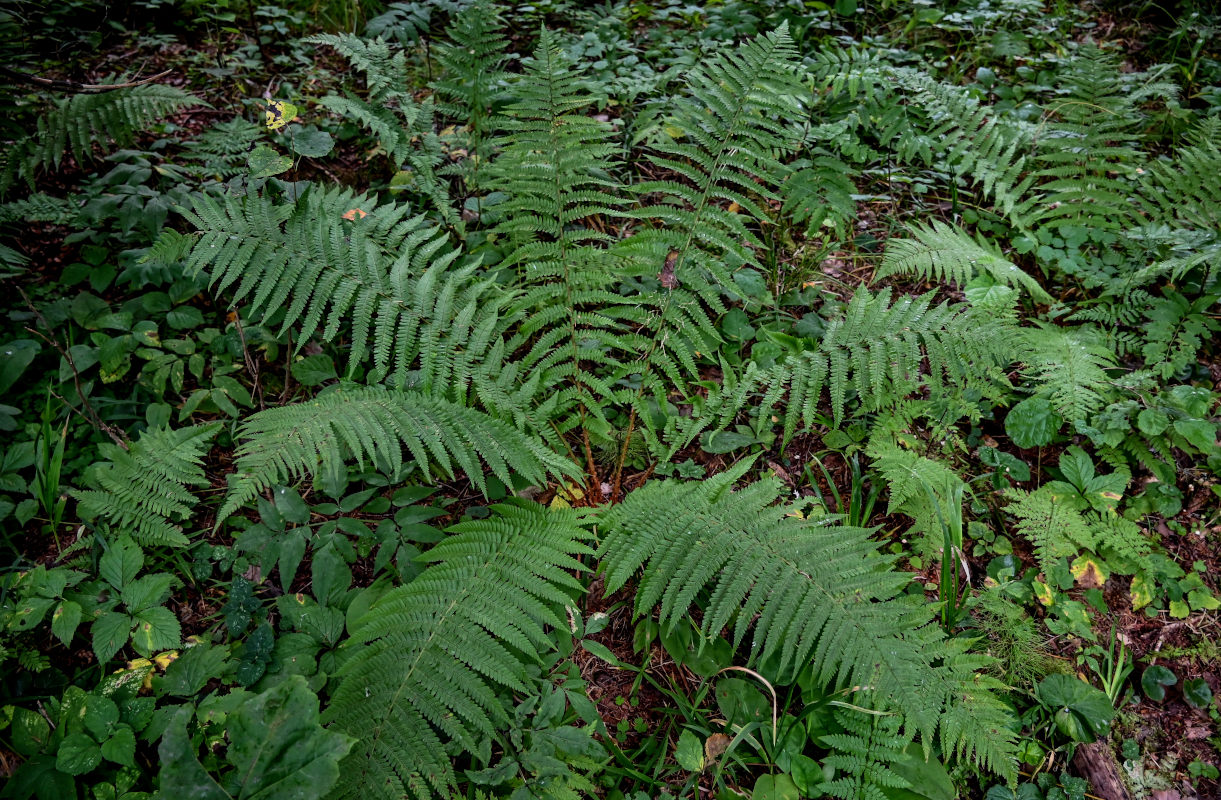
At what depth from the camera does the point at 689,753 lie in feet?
6.36

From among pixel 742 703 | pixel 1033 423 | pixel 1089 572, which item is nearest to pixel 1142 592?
pixel 1089 572

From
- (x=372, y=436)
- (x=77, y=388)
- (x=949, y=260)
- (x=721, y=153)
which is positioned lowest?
(x=77, y=388)

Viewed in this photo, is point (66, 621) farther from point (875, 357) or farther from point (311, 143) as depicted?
point (875, 357)

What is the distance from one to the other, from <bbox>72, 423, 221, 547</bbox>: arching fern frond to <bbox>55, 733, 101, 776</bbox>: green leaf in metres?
0.61

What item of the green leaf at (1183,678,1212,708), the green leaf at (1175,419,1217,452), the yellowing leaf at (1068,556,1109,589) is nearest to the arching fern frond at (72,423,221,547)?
the yellowing leaf at (1068,556,1109,589)

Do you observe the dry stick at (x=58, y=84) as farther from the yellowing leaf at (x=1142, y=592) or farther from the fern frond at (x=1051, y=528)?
the yellowing leaf at (x=1142, y=592)

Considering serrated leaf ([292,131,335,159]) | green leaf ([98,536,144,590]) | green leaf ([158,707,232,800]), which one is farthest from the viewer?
serrated leaf ([292,131,335,159])

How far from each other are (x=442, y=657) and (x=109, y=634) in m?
1.11

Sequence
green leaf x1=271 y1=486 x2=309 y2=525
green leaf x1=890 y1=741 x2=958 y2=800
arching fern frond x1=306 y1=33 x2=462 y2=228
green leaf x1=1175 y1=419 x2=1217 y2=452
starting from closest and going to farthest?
green leaf x1=890 y1=741 x2=958 y2=800
green leaf x1=271 y1=486 x2=309 y2=525
green leaf x1=1175 y1=419 x2=1217 y2=452
arching fern frond x1=306 y1=33 x2=462 y2=228

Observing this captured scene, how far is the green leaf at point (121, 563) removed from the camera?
2098mm

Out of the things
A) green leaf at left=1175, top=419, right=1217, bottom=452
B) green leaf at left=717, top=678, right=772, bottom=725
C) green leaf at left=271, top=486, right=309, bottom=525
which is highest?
green leaf at left=1175, top=419, right=1217, bottom=452

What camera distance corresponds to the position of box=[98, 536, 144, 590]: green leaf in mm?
2098

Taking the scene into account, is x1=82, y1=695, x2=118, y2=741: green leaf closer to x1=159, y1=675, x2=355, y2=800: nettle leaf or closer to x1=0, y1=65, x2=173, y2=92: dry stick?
x1=159, y1=675, x2=355, y2=800: nettle leaf

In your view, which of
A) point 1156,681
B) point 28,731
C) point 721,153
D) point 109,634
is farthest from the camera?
point 721,153
